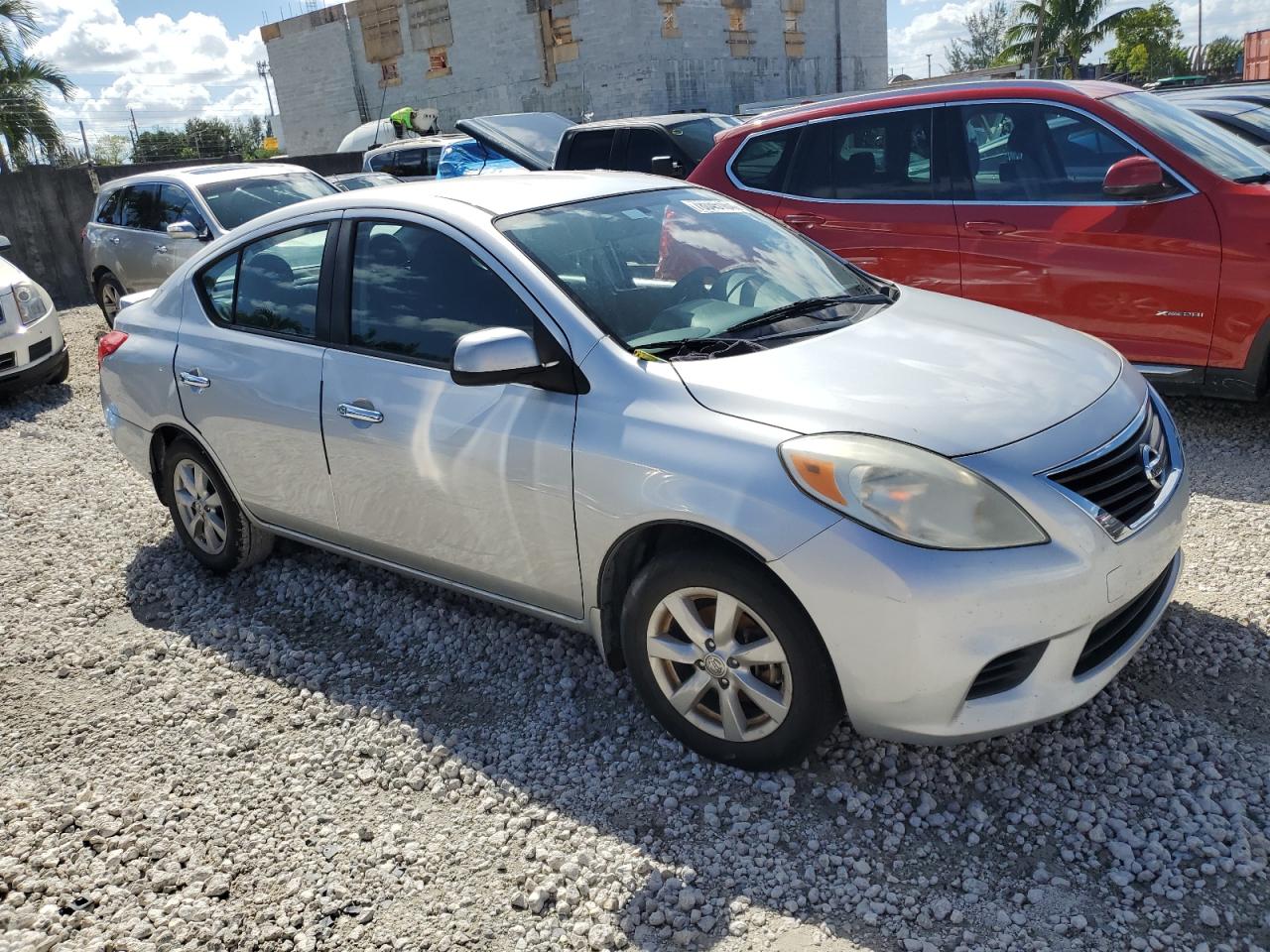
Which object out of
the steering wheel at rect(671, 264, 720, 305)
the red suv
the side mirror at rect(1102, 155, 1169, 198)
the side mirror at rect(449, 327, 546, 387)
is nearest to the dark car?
the red suv

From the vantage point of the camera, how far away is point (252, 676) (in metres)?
3.90

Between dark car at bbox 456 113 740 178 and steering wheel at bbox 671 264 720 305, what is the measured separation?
677cm

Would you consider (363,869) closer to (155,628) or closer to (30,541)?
(155,628)

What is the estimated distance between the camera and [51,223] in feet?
52.5

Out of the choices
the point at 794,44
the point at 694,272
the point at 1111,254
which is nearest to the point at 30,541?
the point at 694,272

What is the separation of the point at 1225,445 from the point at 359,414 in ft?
14.1

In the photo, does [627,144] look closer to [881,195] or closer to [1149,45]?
[881,195]

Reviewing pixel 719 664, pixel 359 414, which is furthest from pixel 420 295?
pixel 719 664

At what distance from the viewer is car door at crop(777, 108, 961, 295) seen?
5.80m

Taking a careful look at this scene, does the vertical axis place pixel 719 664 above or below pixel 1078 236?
below

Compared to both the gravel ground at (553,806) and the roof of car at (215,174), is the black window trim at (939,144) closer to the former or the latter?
the gravel ground at (553,806)

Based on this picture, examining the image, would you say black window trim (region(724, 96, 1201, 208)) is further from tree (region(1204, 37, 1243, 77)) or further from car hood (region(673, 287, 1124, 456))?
tree (region(1204, 37, 1243, 77))

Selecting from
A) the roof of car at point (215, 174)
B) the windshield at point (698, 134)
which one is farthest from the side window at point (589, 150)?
the roof of car at point (215, 174)

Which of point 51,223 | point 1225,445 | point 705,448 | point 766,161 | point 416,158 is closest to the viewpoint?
point 705,448
